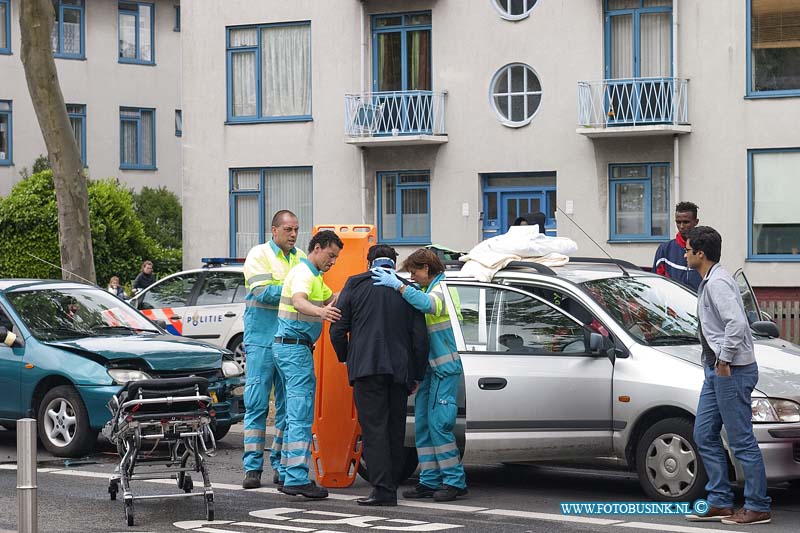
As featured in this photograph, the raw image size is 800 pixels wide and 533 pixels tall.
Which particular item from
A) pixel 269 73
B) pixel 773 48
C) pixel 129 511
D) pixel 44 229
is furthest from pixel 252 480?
pixel 44 229

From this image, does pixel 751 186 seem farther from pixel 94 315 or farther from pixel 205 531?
pixel 205 531

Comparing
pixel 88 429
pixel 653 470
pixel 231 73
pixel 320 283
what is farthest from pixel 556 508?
pixel 231 73

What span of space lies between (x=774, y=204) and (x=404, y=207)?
7.48 metres

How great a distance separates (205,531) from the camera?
8789 mm

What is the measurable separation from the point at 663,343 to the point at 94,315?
630cm

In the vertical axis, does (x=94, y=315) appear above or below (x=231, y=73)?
below

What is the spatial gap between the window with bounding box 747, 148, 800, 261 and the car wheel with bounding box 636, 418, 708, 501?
16.0 m

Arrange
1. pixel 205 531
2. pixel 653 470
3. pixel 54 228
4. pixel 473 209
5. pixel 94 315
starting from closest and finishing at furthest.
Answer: pixel 205 531
pixel 653 470
pixel 94 315
pixel 473 209
pixel 54 228

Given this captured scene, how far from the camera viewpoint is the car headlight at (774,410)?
29.9ft

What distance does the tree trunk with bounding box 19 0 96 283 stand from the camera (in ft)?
66.2

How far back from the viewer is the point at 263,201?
97.5 feet

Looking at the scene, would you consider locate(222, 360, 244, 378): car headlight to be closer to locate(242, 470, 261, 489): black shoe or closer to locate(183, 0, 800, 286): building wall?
locate(242, 470, 261, 489): black shoe

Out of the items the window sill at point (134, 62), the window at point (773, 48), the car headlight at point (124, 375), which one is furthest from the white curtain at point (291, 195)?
the car headlight at point (124, 375)

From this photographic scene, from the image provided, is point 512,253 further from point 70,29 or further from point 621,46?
point 70,29
